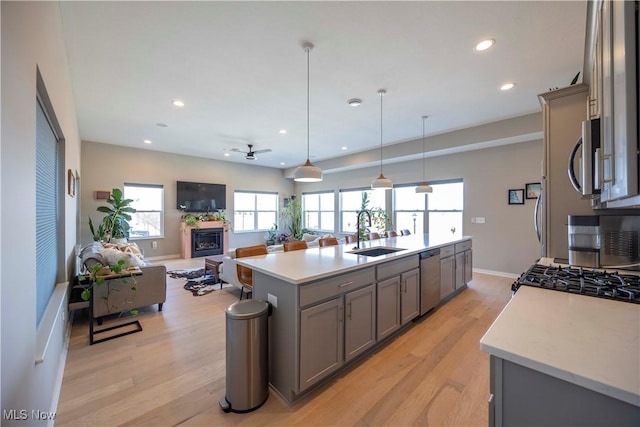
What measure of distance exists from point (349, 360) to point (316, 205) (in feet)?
24.8

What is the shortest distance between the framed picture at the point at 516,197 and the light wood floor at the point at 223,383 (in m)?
3.21

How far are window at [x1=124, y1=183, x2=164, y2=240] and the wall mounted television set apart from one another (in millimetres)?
491

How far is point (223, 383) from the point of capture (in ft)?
6.88

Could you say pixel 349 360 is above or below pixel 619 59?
below

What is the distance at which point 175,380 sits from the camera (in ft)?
6.99

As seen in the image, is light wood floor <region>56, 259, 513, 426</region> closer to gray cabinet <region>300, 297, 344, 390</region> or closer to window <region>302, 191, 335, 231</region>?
gray cabinet <region>300, 297, 344, 390</region>

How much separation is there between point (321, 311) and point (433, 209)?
5.42m

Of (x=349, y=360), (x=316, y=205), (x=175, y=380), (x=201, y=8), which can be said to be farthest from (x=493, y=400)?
(x=316, y=205)

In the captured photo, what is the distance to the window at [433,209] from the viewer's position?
6109mm

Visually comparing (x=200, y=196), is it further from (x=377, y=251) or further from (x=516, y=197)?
(x=516, y=197)

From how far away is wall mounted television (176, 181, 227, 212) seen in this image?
754cm

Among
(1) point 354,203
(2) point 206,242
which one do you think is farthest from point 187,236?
(1) point 354,203

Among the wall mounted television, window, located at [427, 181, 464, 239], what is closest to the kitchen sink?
window, located at [427, 181, 464, 239]

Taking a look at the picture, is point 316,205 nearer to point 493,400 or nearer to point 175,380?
point 175,380
